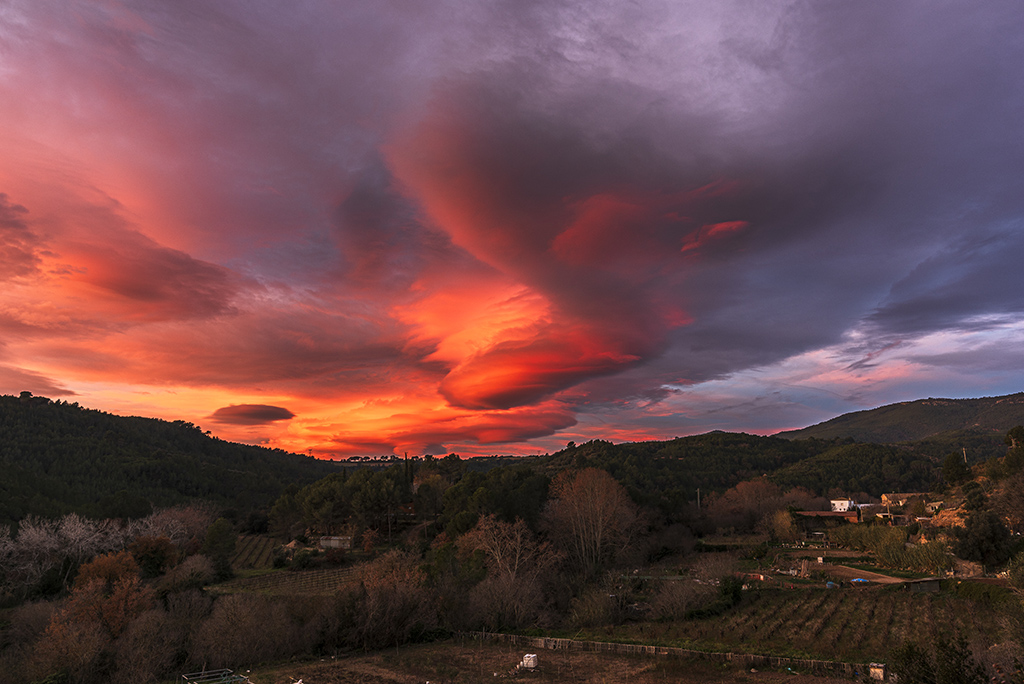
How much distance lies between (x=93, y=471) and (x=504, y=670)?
5048 inches

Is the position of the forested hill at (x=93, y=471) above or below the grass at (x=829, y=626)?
above

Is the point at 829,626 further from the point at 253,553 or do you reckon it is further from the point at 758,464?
the point at 758,464

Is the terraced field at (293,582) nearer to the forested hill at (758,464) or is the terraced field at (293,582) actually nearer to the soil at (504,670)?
the soil at (504,670)

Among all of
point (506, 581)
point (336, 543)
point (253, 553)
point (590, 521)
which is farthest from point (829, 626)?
point (253, 553)

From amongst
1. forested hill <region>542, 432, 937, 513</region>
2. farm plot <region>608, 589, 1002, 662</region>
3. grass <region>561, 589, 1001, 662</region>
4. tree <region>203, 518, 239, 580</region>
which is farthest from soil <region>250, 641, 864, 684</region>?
forested hill <region>542, 432, 937, 513</region>

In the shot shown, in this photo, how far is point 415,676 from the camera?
762 inches

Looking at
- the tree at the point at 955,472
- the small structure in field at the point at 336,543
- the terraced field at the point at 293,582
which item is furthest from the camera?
the small structure in field at the point at 336,543

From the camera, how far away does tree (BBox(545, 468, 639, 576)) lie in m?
50.3

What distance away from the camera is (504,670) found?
19.6 metres

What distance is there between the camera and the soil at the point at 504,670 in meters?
17.6

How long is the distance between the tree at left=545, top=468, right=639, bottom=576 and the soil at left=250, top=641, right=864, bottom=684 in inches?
1104

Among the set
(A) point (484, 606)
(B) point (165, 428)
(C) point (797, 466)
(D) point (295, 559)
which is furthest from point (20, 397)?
(C) point (797, 466)

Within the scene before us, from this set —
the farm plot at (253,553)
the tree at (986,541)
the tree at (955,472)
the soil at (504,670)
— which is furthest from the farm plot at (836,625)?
the farm plot at (253,553)

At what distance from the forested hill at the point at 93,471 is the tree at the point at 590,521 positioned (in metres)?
66.9
